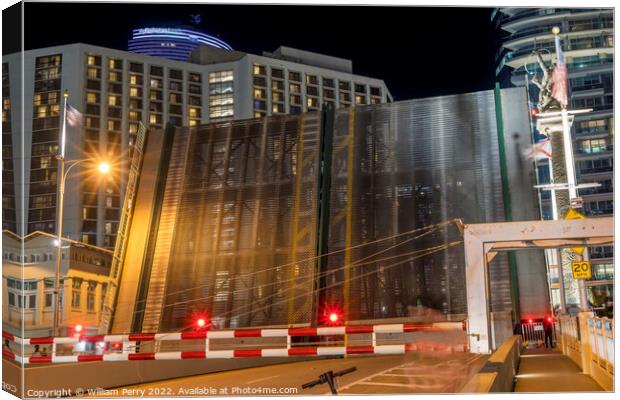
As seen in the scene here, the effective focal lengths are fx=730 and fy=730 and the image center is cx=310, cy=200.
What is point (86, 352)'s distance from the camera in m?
9.15

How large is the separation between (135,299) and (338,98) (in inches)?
1762

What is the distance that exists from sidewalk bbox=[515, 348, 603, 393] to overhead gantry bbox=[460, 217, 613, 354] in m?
0.78

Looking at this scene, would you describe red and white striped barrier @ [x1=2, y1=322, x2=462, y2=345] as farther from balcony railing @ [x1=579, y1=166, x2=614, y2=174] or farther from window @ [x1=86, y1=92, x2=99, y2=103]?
window @ [x1=86, y1=92, x2=99, y2=103]

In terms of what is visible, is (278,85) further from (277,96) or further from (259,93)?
(259,93)

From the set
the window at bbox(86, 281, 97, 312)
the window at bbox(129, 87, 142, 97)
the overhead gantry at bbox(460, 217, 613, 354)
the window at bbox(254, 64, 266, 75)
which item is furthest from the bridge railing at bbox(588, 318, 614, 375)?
the window at bbox(254, 64, 266, 75)

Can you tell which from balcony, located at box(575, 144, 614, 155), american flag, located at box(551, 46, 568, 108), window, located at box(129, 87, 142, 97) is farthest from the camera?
window, located at box(129, 87, 142, 97)

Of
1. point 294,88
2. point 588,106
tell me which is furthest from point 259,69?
point 588,106

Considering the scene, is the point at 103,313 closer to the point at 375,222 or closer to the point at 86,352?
the point at 375,222

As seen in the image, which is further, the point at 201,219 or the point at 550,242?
the point at 201,219

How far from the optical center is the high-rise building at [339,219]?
55.2 feet

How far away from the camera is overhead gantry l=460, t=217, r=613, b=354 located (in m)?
9.77

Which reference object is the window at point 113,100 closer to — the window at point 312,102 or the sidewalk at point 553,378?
the window at point 312,102

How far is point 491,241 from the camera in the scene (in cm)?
1010

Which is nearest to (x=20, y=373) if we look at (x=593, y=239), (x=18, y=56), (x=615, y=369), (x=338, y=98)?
(x=18, y=56)
